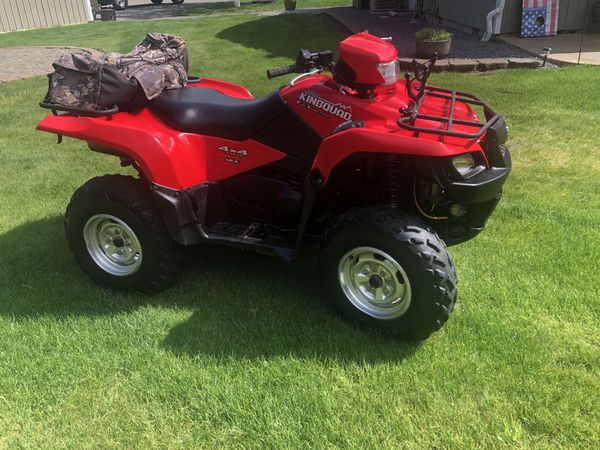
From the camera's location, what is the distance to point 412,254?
8.82 ft

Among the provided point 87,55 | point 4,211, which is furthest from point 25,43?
point 87,55

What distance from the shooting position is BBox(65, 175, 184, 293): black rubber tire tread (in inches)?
129

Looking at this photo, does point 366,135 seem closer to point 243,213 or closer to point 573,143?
point 243,213

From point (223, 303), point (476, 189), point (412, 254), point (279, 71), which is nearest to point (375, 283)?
point (412, 254)

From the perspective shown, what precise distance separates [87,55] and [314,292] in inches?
77.1

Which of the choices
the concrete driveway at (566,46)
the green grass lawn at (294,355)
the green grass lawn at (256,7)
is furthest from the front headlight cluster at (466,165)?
the green grass lawn at (256,7)

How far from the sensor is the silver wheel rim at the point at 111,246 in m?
3.46

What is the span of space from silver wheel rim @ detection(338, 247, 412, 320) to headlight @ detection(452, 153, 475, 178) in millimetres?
550

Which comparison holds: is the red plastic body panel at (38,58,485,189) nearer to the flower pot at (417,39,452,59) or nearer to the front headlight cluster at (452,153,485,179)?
the front headlight cluster at (452,153,485,179)

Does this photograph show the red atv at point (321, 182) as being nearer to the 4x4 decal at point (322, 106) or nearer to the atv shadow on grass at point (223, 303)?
the 4x4 decal at point (322, 106)

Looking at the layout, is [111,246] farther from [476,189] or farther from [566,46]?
[566,46]

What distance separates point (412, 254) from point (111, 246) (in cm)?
194

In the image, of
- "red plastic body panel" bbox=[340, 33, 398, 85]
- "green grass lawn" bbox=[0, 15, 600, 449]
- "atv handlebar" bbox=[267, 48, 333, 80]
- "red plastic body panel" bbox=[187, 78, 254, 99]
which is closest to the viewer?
"green grass lawn" bbox=[0, 15, 600, 449]

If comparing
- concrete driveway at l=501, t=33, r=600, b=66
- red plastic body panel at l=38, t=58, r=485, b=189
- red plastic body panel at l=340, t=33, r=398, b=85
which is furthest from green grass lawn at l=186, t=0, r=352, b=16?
red plastic body panel at l=340, t=33, r=398, b=85
